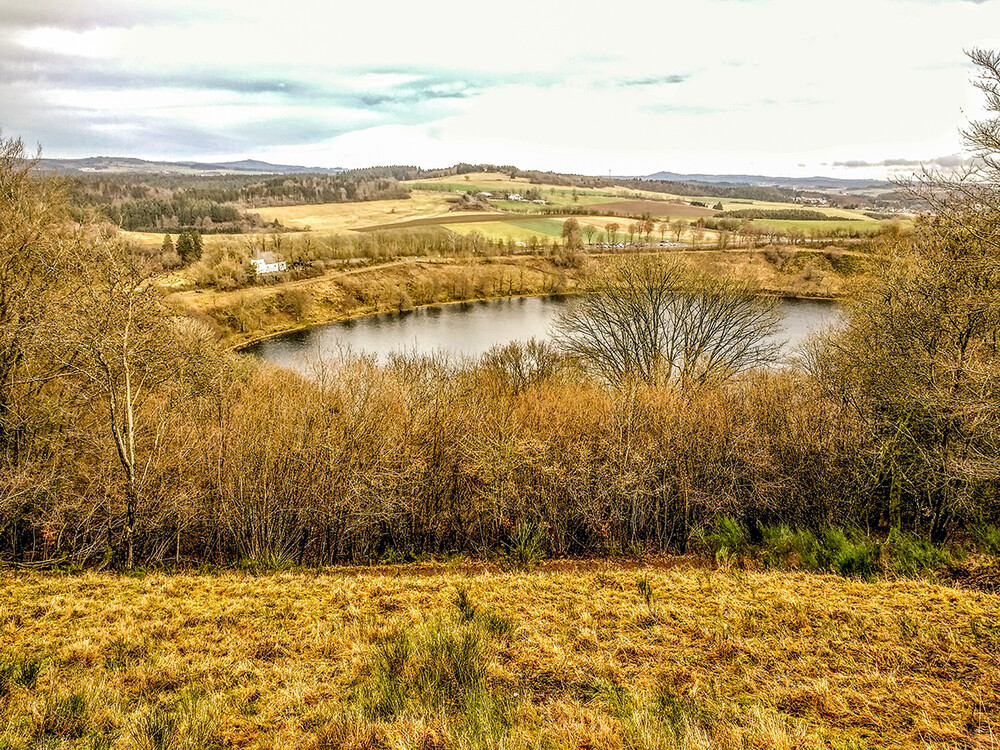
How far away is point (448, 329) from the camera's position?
53719 millimetres

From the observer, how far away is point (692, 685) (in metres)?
5.73

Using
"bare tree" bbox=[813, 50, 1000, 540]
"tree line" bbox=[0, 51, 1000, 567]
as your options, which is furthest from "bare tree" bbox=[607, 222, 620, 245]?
"bare tree" bbox=[813, 50, 1000, 540]

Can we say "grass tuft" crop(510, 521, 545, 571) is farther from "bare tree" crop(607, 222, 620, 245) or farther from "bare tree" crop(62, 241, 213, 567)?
"bare tree" crop(607, 222, 620, 245)

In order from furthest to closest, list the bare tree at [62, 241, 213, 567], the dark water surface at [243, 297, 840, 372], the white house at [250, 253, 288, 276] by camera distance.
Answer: the white house at [250, 253, 288, 276]
the dark water surface at [243, 297, 840, 372]
the bare tree at [62, 241, 213, 567]

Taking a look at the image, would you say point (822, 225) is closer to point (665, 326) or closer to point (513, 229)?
point (513, 229)

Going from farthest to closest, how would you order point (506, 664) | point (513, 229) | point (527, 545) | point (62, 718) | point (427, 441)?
1. point (513, 229)
2. point (427, 441)
3. point (527, 545)
4. point (506, 664)
5. point (62, 718)

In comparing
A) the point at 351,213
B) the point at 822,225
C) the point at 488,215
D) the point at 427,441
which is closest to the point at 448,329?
the point at 427,441

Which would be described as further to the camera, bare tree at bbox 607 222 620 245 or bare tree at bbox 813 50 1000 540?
bare tree at bbox 607 222 620 245

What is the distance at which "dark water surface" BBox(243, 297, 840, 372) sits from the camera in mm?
45531

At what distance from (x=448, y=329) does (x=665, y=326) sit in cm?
3022

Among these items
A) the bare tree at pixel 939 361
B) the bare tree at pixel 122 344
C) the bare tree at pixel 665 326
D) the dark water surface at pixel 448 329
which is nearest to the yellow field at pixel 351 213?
the dark water surface at pixel 448 329

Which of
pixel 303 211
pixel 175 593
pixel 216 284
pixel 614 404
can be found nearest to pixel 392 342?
pixel 216 284

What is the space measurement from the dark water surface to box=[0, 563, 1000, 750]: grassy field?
106 ft

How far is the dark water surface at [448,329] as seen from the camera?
149 ft
